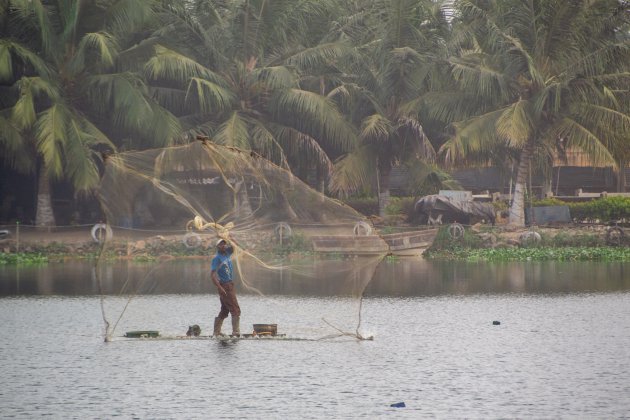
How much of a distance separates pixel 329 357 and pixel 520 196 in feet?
98.4

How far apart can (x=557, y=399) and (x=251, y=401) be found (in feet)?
14.3

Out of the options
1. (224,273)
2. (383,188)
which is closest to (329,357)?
(224,273)

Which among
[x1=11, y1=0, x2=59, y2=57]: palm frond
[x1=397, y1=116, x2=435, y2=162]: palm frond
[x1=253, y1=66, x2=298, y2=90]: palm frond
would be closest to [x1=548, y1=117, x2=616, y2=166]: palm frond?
[x1=397, y1=116, x2=435, y2=162]: palm frond

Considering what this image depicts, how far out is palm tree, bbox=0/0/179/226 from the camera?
149ft

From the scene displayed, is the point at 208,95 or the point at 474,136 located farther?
the point at 208,95

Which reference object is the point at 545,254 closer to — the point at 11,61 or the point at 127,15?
the point at 127,15

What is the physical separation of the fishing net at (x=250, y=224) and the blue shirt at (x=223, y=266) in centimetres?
28

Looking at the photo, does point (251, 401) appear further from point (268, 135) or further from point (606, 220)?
point (606, 220)

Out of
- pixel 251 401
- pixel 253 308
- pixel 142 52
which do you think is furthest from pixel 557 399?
pixel 142 52

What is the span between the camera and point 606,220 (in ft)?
165

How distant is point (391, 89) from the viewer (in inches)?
2079

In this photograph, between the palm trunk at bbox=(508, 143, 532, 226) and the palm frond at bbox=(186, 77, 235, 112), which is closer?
the palm frond at bbox=(186, 77, 235, 112)

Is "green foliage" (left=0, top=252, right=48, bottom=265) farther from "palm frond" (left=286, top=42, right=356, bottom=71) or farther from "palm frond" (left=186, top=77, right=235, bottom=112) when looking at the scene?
"palm frond" (left=286, top=42, right=356, bottom=71)

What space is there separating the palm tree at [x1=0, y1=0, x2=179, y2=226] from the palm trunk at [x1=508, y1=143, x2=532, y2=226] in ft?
47.1
